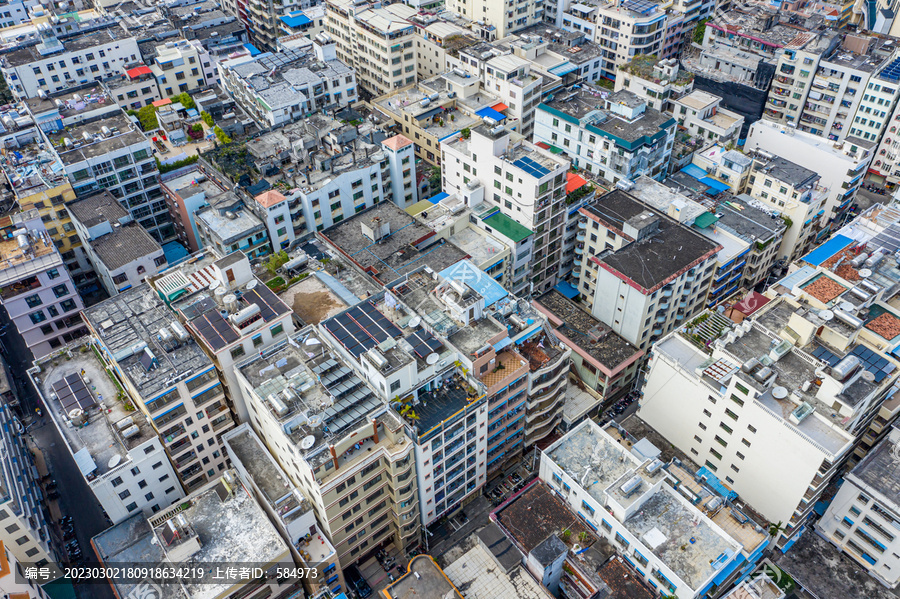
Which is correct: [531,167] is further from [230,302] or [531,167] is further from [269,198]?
[230,302]

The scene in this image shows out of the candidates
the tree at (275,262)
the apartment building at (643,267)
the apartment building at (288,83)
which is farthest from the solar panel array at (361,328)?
the apartment building at (288,83)

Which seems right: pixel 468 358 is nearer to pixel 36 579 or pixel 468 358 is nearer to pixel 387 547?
pixel 387 547

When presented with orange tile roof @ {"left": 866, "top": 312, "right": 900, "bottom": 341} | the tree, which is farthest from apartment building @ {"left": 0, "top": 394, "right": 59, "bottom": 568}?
orange tile roof @ {"left": 866, "top": 312, "right": 900, "bottom": 341}

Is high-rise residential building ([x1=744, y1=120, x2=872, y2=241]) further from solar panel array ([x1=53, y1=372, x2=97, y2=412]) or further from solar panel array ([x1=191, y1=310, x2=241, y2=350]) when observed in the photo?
solar panel array ([x1=53, y1=372, x2=97, y2=412])

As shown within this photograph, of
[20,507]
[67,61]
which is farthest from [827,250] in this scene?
[67,61]

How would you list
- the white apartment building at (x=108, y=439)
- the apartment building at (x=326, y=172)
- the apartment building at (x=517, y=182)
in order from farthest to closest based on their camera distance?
the apartment building at (x=326, y=172) < the apartment building at (x=517, y=182) < the white apartment building at (x=108, y=439)

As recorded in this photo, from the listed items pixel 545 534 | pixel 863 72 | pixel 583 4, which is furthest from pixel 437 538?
pixel 583 4

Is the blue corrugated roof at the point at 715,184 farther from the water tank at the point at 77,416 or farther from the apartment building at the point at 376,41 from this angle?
the water tank at the point at 77,416
